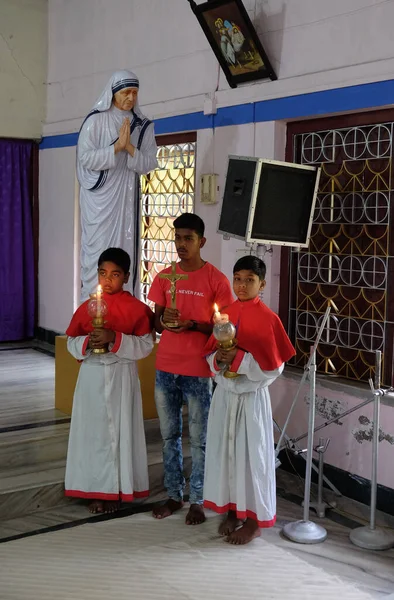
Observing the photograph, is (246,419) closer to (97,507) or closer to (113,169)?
(97,507)

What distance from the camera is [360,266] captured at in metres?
4.50

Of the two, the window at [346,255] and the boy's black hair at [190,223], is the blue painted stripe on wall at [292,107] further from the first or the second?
the boy's black hair at [190,223]

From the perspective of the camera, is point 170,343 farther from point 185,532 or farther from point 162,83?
point 162,83

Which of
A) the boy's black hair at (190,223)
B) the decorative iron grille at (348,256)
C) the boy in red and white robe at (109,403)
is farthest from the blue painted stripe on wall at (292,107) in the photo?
the boy in red and white robe at (109,403)

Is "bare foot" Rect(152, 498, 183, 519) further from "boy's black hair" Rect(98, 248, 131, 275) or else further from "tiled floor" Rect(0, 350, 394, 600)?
"boy's black hair" Rect(98, 248, 131, 275)

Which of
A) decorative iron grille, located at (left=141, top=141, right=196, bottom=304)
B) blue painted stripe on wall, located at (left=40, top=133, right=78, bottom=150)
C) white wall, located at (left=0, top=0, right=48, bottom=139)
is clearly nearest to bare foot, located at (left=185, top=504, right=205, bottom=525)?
decorative iron grille, located at (left=141, top=141, right=196, bottom=304)

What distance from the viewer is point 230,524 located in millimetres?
3908

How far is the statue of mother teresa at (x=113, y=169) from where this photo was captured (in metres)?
4.58

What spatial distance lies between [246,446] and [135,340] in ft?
2.65

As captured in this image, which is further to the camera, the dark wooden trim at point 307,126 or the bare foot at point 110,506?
the dark wooden trim at point 307,126

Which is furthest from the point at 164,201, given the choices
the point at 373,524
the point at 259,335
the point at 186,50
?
the point at 373,524

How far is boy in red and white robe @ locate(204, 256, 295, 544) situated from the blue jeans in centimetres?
13

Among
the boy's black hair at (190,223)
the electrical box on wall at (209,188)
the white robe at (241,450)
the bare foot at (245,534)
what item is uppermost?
the electrical box on wall at (209,188)

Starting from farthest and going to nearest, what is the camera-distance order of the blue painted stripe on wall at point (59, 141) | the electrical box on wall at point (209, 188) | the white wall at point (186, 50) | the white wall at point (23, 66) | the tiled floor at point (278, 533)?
the white wall at point (23, 66) < the blue painted stripe on wall at point (59, 141) < the electrical box on wall at point (209, 188) < the white wall at point (186, 50) < the tiled floor at point (278, 533)
